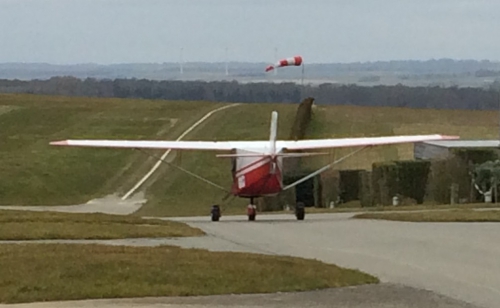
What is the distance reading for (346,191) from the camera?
4100 centimetres

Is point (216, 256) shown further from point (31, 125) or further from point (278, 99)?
point (278, 99)

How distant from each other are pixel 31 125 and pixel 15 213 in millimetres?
43447

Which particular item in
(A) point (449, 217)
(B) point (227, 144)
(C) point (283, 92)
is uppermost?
(B) point (227, 144)

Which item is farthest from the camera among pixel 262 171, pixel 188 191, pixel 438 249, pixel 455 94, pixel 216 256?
pixel 455 94

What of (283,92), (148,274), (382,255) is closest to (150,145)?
(382,255)

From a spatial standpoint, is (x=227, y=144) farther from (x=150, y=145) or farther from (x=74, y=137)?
(x=74, y=137)

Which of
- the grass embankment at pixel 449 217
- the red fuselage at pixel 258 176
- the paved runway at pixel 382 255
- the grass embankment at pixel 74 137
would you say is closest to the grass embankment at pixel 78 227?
the paved runway at pixel 382 255

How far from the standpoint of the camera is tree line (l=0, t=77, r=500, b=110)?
11400 cm

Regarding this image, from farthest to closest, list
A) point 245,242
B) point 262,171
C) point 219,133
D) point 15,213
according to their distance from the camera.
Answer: point 219,133 → point 262,171 → point 15,213 → point 245,242

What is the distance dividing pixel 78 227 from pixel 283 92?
111393 millimetres

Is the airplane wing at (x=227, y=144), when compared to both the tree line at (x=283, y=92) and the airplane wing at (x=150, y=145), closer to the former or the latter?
the airplane wing at (x=150, y=145)

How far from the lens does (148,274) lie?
13617 millimetres

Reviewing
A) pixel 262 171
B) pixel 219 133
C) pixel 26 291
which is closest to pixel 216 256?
pixel 26 291

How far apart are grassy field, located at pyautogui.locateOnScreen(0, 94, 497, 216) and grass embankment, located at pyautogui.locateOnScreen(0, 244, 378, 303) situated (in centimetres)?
2367
